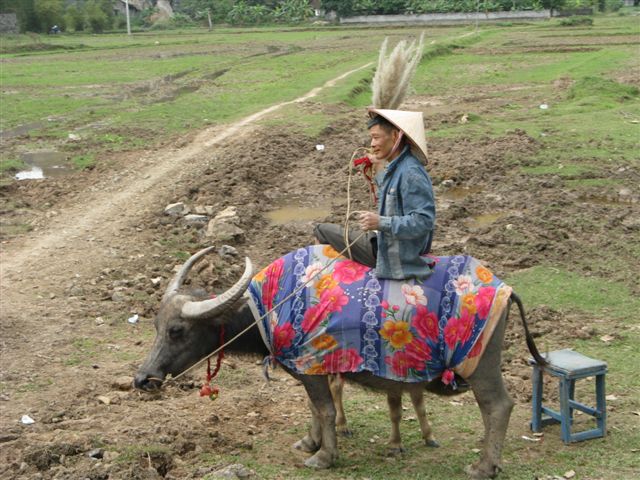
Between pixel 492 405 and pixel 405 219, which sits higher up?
pixel 405 219

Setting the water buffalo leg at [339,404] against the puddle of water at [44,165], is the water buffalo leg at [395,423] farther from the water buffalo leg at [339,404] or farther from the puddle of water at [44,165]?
the puddle of water at [44,165]

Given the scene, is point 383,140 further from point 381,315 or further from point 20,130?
point 20,130

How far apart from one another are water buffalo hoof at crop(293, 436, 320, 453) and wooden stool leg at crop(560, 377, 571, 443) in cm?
163

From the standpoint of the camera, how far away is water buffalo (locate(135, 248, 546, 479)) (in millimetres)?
5348

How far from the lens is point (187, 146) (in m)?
16.1

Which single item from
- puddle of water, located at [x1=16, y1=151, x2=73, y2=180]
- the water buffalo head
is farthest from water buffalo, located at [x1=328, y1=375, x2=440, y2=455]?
puddle of water, located at [x1=16, y1=151, x2=73, y2=180]

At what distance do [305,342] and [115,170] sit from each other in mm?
9706

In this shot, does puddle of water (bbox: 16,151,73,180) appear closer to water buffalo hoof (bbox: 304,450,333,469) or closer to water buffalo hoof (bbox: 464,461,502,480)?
water buffalo hoof (bbox: 304,450,333,469)

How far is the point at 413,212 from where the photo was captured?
17.1 ft

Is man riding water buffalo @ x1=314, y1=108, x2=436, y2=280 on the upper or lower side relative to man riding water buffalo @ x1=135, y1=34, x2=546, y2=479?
upper

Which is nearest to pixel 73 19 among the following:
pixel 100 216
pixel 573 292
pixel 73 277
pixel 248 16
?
pixel 248 16

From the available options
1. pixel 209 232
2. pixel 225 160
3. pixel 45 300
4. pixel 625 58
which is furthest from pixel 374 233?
pixel 625 58

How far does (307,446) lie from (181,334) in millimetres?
1166

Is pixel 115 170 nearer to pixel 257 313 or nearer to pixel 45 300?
pixel 45 300
